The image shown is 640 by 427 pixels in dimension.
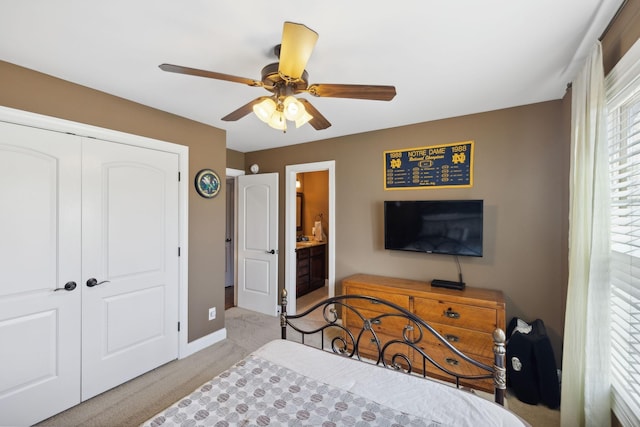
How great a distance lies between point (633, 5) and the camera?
1.25 meters

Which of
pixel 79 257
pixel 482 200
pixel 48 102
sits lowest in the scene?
pixel 79 257

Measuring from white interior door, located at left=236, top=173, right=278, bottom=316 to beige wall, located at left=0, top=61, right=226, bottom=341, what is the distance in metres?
0.82

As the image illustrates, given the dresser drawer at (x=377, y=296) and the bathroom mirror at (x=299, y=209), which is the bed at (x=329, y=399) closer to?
the dresser drawer at (x=377, y=296)

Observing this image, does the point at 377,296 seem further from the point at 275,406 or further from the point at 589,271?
the point at 275,406

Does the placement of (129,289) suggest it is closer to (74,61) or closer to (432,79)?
(74,61)

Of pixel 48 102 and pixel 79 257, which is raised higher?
pixel 48 102

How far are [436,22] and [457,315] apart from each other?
7.22 ft

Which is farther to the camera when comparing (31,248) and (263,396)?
(31,248)

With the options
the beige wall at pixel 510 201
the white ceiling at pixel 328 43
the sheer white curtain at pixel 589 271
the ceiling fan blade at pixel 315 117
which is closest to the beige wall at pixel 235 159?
the white ceiling at pixel 328 43

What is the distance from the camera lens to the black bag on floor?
207 centimetres

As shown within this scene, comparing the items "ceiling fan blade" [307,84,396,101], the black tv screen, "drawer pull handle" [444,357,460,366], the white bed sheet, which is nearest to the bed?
the white bed sheet

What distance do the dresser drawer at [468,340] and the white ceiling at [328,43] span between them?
6.62 ft

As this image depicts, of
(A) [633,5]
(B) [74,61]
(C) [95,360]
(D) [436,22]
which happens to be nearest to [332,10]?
(D) [436,22]

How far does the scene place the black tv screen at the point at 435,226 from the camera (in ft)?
8.54
